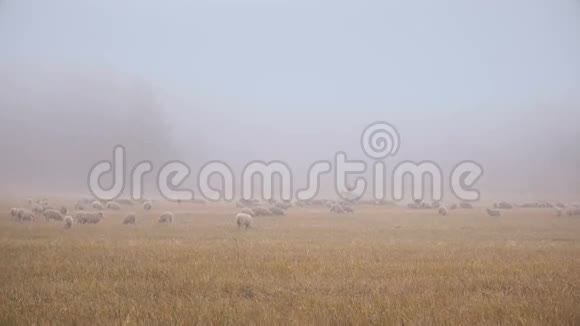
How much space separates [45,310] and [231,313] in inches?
141

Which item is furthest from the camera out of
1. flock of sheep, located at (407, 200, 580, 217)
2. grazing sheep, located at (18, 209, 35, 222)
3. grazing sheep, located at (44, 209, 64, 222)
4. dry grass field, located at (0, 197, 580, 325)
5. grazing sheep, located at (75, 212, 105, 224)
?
flock of sheep, located at (407, 200, 580, 217)

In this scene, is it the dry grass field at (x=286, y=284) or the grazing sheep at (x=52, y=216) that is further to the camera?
the grazing sheep at (x=52, y=216)

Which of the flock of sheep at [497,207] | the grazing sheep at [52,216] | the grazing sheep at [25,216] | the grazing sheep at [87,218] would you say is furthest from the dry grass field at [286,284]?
the flock of sheep at [497,207]

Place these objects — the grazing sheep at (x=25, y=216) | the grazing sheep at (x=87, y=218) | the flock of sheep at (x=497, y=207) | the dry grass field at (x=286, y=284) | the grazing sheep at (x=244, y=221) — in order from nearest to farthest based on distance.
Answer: the dry grass field at (x=286, y=284) < the grazing sheep at (x=244, y=221) < the grazing sheep at (x=25, y=216) < the grazing sheep at (x=87, y=218) < the flock of sheep at (x=497, y=207)

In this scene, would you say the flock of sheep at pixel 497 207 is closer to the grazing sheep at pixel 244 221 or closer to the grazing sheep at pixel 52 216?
the grazing sheep at pixel 244 221

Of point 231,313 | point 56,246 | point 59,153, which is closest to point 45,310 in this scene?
point 231,313

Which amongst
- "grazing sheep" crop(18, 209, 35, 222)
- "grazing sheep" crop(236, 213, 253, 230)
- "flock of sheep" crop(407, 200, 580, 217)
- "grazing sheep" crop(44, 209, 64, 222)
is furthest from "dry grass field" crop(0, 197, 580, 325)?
"flock of sheep" crop(407, 200, 580, 217)

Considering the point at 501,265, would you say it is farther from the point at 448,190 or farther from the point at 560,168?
the point at 560,168

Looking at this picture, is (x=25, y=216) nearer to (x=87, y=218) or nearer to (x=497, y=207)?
(x=87, y=218)

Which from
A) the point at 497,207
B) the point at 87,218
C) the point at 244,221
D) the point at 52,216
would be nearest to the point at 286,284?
the point at 244,221

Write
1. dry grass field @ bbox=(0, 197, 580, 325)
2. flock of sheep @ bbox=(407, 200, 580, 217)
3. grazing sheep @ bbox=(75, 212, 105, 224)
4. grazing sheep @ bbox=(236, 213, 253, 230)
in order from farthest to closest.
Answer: flock of sheep @ bbox=(407, 200, 580, 217)
grazing sheep @ bbox=(75, 212, 105, 224)
grazing sheep @ bbox=(236, 213, 253, 230)
dry grass field @ bbox=(0, 197, 580, 325)

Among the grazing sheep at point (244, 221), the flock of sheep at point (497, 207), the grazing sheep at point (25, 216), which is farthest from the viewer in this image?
the flock of sheep at point (497, 207)

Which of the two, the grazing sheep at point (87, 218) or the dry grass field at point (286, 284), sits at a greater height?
the dry grass field at point (286, 284)

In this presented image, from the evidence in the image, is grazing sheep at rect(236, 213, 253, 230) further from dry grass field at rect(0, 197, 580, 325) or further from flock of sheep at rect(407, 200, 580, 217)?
flock of sheep at rect(407, 200, 580, 217)
